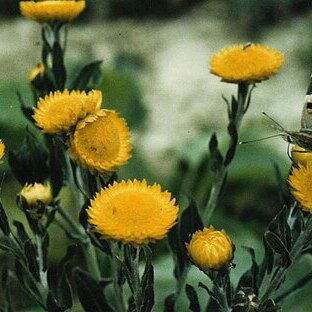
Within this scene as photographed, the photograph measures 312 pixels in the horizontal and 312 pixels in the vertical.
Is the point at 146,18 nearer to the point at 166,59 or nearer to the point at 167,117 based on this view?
the point at 166,59

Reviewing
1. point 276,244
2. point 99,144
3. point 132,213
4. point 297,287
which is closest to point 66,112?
point 99,144

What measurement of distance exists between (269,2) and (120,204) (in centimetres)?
464

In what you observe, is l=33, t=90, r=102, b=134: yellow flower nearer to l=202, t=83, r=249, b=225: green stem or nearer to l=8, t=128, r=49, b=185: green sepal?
l=8, t=128, r=49, b=185: green sepal

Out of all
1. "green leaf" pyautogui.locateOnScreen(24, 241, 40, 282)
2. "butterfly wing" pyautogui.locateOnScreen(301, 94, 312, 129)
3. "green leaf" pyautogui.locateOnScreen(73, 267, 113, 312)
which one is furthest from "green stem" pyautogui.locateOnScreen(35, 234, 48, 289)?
"butterfly wing" pyautogui.locateOnScreen(301, 94, 312, 129)

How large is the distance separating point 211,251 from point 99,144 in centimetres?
26

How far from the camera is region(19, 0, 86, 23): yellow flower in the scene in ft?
5.50

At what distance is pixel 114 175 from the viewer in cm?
134

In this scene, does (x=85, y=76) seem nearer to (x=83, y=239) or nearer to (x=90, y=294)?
(x=83, y=239)

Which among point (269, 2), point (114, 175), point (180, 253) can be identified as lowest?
point (269, 2)

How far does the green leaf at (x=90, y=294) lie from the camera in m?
1.48

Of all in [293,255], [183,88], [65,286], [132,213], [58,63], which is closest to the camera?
[132,213]

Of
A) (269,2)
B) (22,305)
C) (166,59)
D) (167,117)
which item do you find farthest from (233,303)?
(269,2)

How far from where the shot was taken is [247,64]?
152 cm

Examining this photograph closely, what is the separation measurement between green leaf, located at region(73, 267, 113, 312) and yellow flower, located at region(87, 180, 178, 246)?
0.33 m
